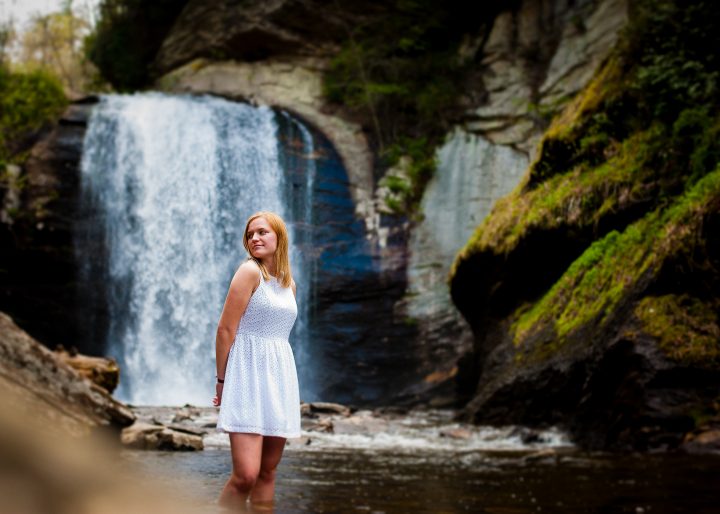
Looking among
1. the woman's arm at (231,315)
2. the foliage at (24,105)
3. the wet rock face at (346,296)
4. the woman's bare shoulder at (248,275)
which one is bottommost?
the wet rock face at (346,296)

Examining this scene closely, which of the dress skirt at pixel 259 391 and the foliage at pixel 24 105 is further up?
the foliage at pixel 24 105

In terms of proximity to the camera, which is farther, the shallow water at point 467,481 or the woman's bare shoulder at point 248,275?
the shallow water at point 467,481

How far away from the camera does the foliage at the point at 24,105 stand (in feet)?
65.5

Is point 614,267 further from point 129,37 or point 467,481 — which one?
point 129,37

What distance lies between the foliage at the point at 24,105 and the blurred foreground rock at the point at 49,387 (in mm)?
15485

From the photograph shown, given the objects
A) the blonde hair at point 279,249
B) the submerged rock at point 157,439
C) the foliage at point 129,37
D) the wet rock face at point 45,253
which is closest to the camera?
the blonde hair at point 279,249

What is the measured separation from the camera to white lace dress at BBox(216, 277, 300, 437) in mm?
3221

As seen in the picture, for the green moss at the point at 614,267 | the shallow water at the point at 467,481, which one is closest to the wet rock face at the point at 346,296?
the green moss at the point at 614,267

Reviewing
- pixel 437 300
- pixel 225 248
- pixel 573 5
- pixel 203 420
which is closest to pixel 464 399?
pixel 437 300

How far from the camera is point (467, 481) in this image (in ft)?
18.3

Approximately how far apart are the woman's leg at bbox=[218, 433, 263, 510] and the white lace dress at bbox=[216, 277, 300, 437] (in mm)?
46

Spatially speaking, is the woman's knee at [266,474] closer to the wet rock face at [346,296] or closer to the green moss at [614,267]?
the green moss at [614,267]

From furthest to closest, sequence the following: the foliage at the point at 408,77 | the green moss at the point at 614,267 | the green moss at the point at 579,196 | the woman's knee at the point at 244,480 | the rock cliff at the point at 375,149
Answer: the foliage at the point at 408,77, the rock cliff at the point at 375,149, the green moss at the point at 579,196, the green moss at the point at 614,267, the woman's knee at the point at 244,480

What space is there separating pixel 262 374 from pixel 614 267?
7307 millimetres
